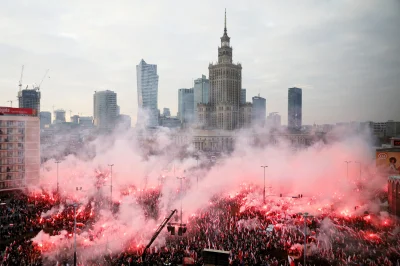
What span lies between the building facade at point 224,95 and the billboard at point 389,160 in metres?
61.0

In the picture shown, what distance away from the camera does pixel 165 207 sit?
3142cm

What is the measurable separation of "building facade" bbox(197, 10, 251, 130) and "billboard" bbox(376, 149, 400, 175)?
61.0 metres

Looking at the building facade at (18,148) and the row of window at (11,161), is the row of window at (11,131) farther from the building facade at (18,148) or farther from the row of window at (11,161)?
the row of window at (11,161)

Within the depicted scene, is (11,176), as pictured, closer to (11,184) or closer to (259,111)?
(11,184)

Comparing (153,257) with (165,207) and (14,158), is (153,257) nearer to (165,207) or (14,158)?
(165,207)

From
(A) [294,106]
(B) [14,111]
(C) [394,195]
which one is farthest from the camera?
(A) [294,106]

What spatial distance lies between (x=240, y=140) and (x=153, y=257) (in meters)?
63.1

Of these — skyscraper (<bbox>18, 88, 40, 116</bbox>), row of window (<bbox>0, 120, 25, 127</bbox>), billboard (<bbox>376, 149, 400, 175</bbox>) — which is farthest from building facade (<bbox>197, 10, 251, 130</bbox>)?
skyscraper (<bbox>18, 88, 40, 116</bbox>)

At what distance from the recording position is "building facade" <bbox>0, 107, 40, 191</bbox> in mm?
43031

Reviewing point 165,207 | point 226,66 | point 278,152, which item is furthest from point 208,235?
point 226,66

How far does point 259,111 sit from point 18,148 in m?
102

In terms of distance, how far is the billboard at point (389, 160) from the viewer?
136ft

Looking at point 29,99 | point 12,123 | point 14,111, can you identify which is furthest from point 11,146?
point 29,99

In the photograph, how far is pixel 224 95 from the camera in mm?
107562
